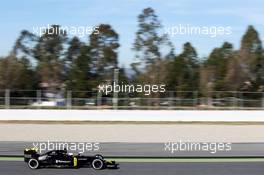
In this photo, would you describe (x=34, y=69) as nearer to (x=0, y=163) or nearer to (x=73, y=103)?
(x=73, y=103)

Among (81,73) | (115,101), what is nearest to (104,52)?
(81,73)

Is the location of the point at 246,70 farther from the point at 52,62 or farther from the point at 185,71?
the point at 52,62

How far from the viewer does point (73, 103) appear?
2862 centimetres

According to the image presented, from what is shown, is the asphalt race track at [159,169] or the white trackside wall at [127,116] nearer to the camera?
the asphalt race track at [159,169]

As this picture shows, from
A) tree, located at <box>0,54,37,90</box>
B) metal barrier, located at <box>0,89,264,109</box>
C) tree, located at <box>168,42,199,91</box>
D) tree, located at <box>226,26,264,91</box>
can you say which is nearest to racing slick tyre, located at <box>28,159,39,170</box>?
metal barrier, located at <box>0,89,264,109</box>

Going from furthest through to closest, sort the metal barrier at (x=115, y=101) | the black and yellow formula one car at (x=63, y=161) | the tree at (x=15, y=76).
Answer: the tree at (x=15, y=76)
the metal barrier at (x=115, y=101)
the black and yellow formula one car at (x=63, y=161)

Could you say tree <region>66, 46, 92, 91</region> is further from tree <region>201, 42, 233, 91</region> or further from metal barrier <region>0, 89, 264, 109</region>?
tree <region>201, 42, 233, 91</region>

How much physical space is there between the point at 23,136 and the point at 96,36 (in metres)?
23.3

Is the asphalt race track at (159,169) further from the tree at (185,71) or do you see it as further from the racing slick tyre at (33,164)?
the tree at (185,71)

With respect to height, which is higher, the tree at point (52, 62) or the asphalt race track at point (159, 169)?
the tree at point (52, 62)

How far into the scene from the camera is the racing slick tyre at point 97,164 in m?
8.94

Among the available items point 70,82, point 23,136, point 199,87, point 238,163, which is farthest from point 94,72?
point 238,163

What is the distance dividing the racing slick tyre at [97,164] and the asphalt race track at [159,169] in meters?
0.10

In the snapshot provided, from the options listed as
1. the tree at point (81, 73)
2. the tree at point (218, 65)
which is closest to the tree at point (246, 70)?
the tree at point (218, 65)
